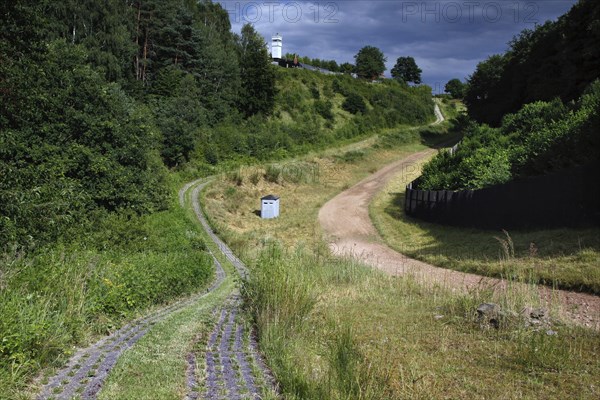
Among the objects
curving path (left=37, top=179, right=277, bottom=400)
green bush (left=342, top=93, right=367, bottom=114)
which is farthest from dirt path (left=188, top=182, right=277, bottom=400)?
green bush (left=342, top=93, right=367, bottom=114)

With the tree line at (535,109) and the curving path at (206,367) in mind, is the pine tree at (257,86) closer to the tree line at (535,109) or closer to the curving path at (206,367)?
the tree line at (535,109)

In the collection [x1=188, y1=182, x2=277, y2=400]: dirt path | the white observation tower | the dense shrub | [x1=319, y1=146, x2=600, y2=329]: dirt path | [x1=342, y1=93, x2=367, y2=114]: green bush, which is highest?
the white observation tower

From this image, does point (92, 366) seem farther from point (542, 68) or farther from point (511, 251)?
point (542, 68)

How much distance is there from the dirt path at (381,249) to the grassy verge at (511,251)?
0.40 meters

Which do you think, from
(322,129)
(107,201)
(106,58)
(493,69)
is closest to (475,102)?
(493,69)

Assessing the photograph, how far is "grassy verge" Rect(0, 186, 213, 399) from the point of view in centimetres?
492

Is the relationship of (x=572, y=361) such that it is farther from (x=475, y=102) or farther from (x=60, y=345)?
(x=475, y=102)

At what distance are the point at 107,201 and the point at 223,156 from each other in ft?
58.0

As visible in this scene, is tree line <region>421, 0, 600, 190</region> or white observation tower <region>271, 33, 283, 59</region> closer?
tree line <region>421, 0, 600, 190</region>

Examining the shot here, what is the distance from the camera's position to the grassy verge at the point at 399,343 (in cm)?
492

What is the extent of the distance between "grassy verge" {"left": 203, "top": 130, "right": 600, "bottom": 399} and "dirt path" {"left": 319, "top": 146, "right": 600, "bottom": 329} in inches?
39.7

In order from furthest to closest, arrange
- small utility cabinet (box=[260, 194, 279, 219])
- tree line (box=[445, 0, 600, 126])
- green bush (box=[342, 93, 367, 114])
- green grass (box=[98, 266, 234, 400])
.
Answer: green bush (box=[342, 93, 367, 114]) → tree line (box=[445, 0, 600, 126]) → small utility cabinet (box=[260, 194, 279, 219]) → green grass (box=[98, 266, 234, 400])

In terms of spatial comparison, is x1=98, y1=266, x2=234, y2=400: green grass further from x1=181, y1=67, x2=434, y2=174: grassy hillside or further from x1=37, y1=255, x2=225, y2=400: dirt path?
x1=181, y1=67, x2=434, y2=174: grassy hillside

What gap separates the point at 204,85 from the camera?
43031 mm
